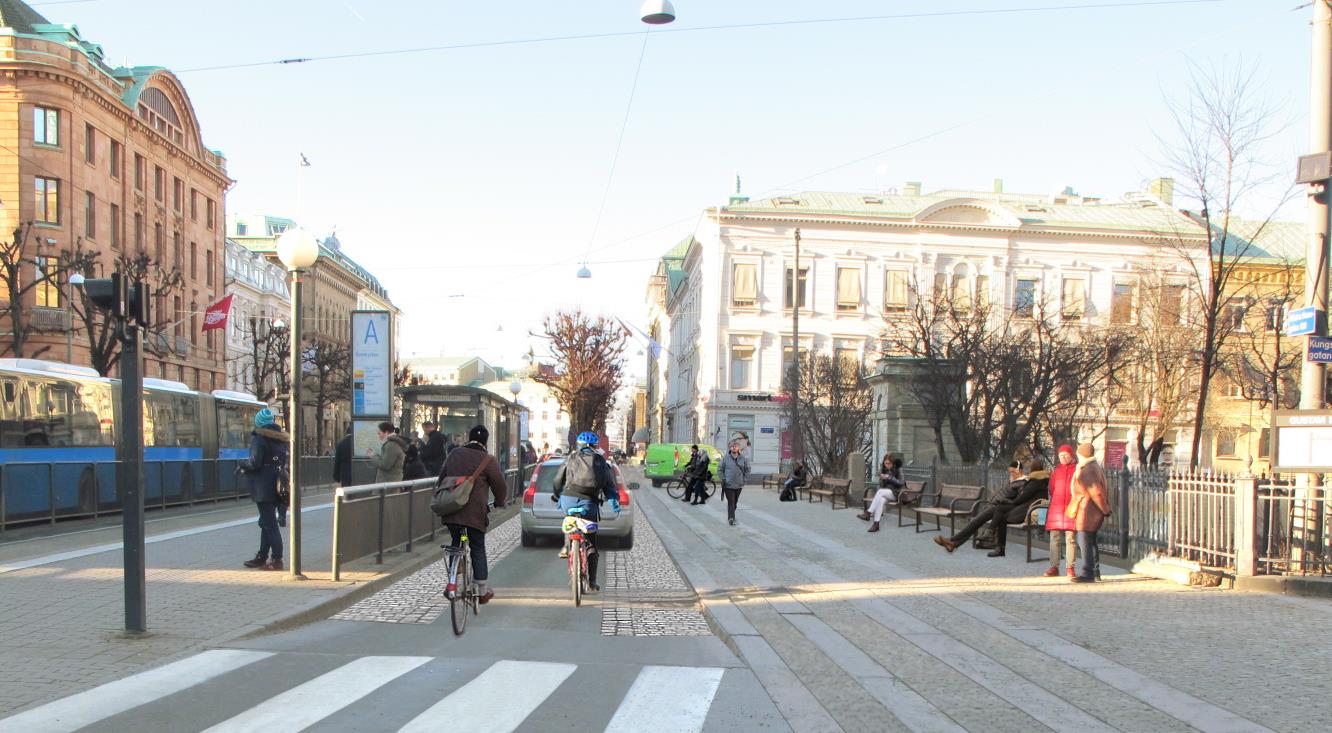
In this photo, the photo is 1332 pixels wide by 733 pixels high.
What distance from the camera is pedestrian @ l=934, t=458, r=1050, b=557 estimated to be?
15.6 metres

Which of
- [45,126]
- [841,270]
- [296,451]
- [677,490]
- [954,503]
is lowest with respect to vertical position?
[677,490]

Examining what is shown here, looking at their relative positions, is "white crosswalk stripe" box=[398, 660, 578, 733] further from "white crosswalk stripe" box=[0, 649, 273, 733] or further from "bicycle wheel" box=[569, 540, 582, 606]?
"bicycle wheel" box=[569, 540, 582, 606]

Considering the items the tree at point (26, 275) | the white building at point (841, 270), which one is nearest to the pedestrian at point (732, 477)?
the tree at point (26, 275)

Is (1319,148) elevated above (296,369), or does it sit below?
above

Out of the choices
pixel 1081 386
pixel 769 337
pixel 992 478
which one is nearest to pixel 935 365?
pixel 1081 386

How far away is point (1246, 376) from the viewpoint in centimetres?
3462

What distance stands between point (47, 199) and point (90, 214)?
2830 millimetres

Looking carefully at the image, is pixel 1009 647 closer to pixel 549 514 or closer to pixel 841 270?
pixel 549 514

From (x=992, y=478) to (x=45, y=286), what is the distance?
44016 millimetres

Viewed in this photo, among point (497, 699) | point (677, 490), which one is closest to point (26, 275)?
point (677, 490)

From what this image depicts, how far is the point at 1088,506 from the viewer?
1252cm

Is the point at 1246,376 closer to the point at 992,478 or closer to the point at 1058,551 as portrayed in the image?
the point at 992,478

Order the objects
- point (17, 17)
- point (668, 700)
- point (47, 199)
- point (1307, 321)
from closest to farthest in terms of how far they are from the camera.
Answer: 1. point (668, 700)
2. point (1307, 321)
3. point (47, 199)
4. point (17, 17)

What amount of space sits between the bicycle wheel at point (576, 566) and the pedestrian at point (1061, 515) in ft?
19.3
